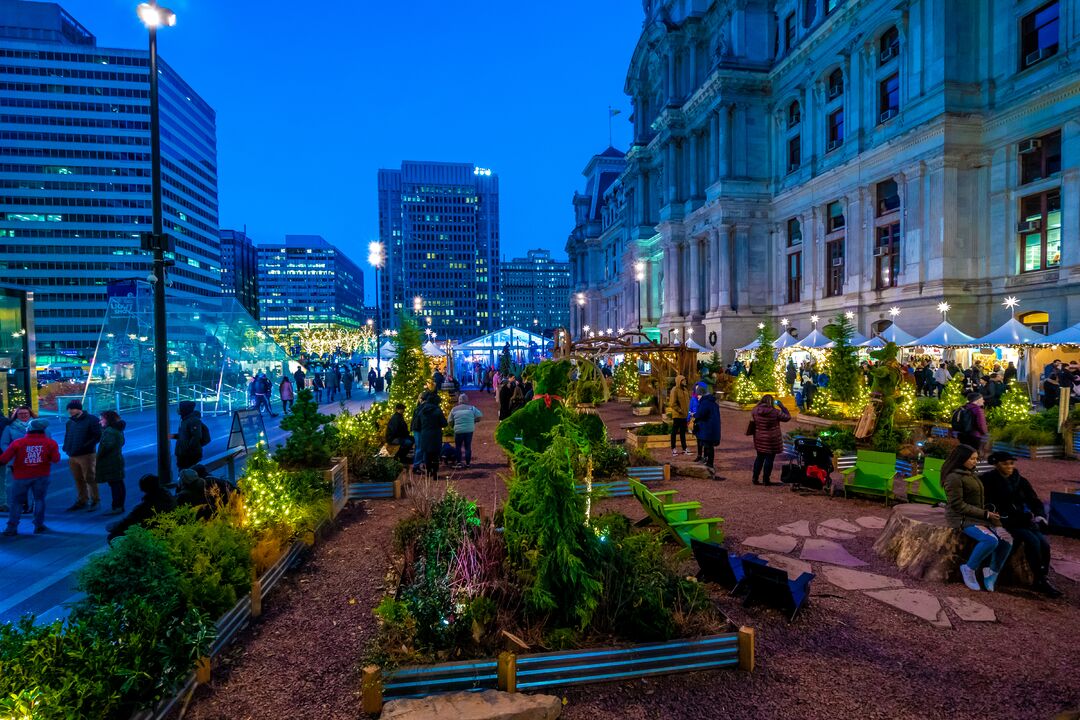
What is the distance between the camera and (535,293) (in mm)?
189000

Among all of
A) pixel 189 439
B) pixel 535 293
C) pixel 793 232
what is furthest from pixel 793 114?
pixel 535 293

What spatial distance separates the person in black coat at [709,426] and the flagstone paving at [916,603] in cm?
528

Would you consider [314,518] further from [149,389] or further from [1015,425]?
[149,389]

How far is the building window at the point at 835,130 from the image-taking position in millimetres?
32406

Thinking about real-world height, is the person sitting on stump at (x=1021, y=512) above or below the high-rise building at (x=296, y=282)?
below

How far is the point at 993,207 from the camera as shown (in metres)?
24.0

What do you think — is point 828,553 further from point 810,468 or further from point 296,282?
point 296,282

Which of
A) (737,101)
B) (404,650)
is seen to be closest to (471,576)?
(404,650)

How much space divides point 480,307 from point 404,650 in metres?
153

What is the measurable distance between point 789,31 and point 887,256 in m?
18.7

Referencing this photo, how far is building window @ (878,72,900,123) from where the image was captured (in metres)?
28.3

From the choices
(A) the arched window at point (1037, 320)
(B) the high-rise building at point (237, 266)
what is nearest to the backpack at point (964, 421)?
(A) the arched window at point (1037, 320)

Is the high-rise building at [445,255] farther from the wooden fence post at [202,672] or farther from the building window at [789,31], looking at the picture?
the wooden fence post at [202,672]

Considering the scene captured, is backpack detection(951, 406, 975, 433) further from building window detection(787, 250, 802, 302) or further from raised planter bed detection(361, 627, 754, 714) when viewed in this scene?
building window detection(787, 250, 802, 302)
